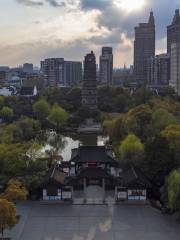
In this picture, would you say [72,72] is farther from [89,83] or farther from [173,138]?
[173,138]

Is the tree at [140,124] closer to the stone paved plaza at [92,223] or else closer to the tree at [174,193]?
the stone paved plaza at [92,223]

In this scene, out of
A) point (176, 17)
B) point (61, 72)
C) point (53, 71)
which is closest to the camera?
point (53, 71)

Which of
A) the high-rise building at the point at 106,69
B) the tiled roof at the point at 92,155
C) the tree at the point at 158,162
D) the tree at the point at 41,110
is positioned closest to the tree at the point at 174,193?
the tree at the point at 158,162

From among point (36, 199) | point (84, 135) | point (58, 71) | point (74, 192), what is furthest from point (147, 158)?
point (58, 71)

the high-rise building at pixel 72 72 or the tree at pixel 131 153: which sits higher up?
the high-rise building at pixel 72 72

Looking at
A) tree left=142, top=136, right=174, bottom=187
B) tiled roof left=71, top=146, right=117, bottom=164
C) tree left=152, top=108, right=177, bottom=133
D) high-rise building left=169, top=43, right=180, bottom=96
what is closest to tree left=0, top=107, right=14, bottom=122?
tree left=152, top=108, right=177, bottom=133

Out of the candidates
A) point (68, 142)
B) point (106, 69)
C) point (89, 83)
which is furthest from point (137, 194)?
point (106, 69)
